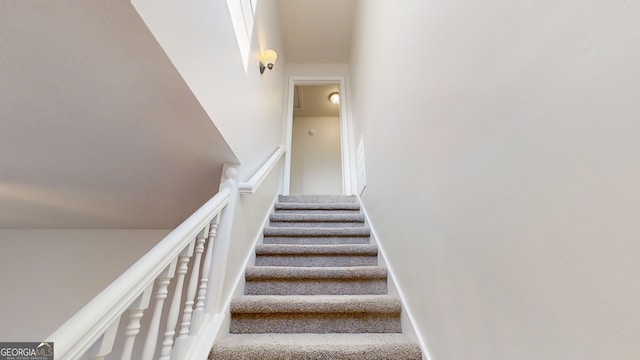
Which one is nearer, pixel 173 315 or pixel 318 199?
pixel 173 315

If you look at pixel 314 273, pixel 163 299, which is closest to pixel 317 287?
pixel 314 273

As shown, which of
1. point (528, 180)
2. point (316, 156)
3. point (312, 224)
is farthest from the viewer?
point (316, 156)

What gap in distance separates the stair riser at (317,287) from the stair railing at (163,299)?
408 millimetres

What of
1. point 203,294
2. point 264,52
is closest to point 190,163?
point 203,294

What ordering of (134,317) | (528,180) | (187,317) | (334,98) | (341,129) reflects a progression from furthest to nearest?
(334,98) < (341,129) < (187,317) < (134,317) < (528,180)

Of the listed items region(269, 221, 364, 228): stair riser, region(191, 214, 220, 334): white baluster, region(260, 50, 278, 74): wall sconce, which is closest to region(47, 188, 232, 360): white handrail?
region(191, 214, 220, 334): white baluster

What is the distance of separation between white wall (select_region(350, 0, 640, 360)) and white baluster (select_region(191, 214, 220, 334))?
1.00m

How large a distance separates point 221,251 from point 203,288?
19 cm

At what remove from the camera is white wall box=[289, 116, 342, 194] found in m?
4.94

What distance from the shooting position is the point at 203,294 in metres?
1.27

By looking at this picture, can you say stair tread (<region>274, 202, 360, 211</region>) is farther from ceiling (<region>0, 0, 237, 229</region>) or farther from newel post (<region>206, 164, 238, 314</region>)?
newel post (<region>206, 164, 238, 314</region>)

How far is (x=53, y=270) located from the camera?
7.53ft

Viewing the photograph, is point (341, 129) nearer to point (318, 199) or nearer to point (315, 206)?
point (318, 199)

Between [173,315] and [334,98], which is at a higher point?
[334,98]
